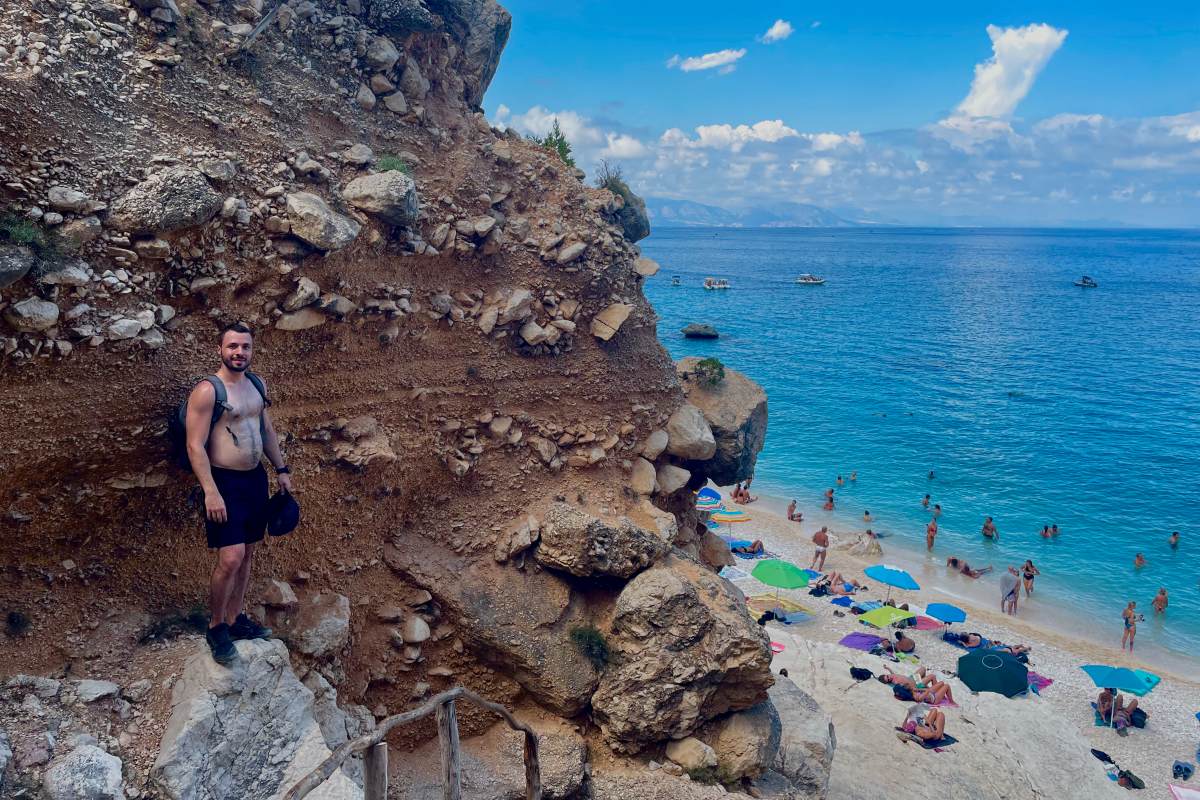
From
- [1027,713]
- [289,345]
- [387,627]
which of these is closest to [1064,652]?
[1027,713]

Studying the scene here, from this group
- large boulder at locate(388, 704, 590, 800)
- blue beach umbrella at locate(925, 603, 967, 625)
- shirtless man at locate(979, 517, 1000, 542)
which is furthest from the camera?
shirtless man at locate(979, 517, 1000, 542)

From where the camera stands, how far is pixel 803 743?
13016 mm

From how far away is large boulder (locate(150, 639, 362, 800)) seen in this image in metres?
6.93

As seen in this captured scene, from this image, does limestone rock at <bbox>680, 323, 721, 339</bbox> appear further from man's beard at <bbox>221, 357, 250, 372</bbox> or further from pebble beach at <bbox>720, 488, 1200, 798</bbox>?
man's beard at <bbox>221, 357, 250, 372</bbox>

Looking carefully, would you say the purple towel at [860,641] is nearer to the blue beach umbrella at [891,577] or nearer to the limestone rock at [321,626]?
the blue beach umbrella at [891,577]

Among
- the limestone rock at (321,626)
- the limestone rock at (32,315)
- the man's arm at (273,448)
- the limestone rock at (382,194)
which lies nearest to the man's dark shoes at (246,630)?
the limestone rock at (321,626)

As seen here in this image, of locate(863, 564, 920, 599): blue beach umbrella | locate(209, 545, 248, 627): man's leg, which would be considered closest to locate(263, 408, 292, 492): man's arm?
locate(209, 545, 248, 627): man's leg

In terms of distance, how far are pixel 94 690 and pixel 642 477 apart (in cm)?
887

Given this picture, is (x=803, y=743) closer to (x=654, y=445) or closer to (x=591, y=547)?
(x=591, y=547)

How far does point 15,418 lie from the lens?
24.9ft

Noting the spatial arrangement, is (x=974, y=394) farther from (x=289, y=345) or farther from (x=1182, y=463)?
(x=289, y=345)

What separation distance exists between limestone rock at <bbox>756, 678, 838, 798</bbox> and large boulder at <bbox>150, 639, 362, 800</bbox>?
7509 millimetres

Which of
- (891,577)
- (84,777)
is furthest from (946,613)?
(84,777)

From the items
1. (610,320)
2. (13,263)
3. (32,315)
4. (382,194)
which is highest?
(382,194)
